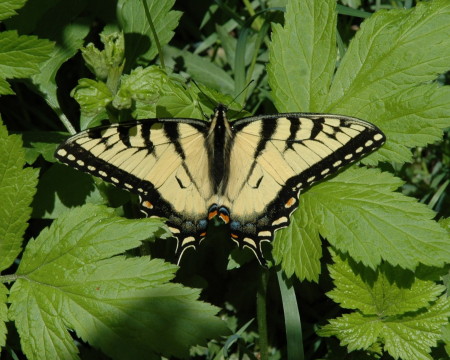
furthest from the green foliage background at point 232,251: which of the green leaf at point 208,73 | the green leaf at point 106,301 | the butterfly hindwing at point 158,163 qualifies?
the green leaf at point 208,73

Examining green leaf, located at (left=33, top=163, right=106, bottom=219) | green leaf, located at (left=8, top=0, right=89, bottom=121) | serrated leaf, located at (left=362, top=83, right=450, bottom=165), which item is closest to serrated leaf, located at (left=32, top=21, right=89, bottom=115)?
green leaf, located at (left=8, top=0, right=89, bottom=121)

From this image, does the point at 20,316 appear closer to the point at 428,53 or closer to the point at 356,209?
the point at 356,209

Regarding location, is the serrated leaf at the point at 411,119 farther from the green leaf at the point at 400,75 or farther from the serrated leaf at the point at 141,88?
the serrated leaf at the point at 141,88

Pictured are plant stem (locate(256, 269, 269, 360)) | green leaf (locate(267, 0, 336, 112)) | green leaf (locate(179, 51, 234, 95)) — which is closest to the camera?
green leaf (locate(267, 0, 336, 112))

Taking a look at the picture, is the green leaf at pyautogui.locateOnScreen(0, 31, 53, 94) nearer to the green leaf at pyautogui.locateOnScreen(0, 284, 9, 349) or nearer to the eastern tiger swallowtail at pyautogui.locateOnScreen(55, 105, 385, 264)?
the eastern tiger swallowtail at pyautogui.locateOnScreen(55, 105, 385, 264)

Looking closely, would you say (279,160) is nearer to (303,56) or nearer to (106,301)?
(303,56)

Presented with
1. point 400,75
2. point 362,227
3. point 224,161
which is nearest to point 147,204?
point 224,161
